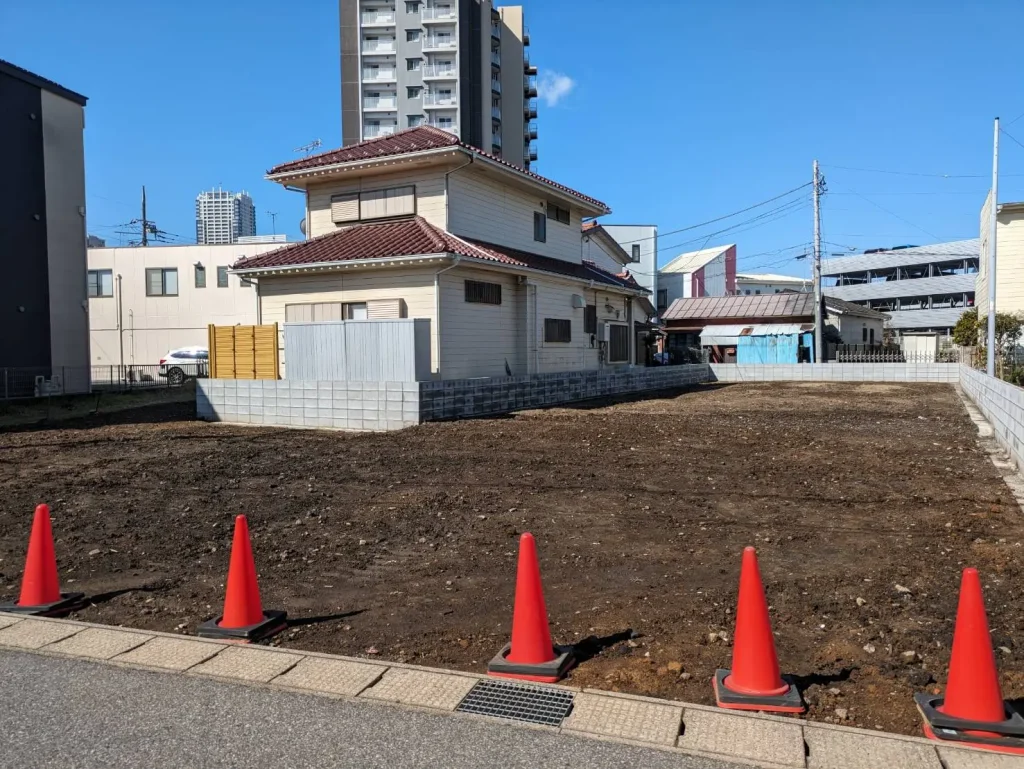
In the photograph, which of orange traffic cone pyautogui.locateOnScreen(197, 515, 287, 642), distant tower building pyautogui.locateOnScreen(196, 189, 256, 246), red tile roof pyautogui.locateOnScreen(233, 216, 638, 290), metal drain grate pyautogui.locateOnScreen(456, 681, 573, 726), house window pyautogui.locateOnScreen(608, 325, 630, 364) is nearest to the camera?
metal drain grate pyautogui.locateOnScreen(456, 681, 573, 726)

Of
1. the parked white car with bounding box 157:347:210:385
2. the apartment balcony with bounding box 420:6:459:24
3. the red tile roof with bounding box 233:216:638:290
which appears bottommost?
the parked white car with bounding box 157:347:210:385

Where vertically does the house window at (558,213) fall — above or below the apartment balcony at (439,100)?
below

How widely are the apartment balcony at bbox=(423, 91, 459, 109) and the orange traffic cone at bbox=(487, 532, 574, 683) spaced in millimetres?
63114

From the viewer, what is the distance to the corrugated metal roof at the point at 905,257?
6662cm

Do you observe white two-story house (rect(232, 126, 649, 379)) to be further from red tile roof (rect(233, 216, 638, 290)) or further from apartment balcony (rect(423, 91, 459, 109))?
apartment balcony (rect(423, 91, 459, 109))

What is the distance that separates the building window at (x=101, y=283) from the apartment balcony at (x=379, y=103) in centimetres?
3239

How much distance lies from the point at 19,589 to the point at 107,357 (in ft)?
121

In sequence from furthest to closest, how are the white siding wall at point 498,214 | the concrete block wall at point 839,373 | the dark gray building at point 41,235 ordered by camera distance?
the concrete block wall at point 839,373 < the dark gray building at point 41,235 < the white siding wall at point 498,214

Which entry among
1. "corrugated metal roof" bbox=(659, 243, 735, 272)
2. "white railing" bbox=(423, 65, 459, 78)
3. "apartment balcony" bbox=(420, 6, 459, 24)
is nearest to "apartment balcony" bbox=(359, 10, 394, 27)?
"apartment balcony" bbox=(420, 6, 459, 24)

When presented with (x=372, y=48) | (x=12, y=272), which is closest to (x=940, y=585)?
(x=12, y=272)

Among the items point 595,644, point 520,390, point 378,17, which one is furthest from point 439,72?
point 595,644

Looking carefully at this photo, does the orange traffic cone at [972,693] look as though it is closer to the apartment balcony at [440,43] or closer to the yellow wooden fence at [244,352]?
the yellow wooden fence at [244,352]

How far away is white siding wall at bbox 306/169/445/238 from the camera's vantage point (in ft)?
57.8

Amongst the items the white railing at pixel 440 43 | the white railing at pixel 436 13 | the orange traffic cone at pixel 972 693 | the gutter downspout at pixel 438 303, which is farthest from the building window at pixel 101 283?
the orange traffic cone at pixel 972 693
